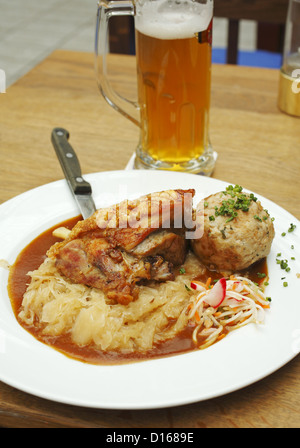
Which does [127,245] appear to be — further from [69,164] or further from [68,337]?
[69,164]

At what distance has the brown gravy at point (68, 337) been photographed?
1.83 meters

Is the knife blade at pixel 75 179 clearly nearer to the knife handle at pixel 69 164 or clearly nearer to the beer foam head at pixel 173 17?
the knife handle at pixel 69 164

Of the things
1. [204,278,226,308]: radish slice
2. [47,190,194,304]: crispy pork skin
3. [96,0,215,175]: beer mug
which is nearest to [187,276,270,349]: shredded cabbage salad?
[204,278,226,308]: radish slice

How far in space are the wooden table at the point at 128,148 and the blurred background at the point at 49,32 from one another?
4163 millimetres

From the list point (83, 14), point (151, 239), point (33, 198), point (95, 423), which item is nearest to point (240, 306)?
point (151, 239)

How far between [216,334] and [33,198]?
125 centimetres

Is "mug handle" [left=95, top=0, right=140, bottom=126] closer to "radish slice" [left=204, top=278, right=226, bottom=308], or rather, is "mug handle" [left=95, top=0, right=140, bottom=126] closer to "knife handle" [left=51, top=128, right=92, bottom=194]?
"knife handle" [left=51, top=128, right=92, bottom=194]

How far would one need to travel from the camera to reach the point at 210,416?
5.59 ft

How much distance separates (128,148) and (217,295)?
1.66m

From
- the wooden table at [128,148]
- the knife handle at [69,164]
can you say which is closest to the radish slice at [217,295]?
the wooden table at [128,148]

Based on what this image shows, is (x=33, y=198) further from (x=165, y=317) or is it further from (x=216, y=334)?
(x=216, y=334)

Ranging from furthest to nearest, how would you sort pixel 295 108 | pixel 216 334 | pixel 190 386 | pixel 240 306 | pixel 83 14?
pixel 83 14, pixel 295 108, pixel 240 306, pixel 216 334, pixel 190 386

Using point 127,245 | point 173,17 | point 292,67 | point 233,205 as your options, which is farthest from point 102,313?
point 292,67
